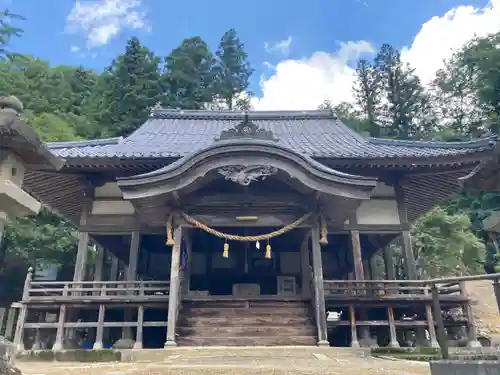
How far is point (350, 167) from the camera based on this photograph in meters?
12.1

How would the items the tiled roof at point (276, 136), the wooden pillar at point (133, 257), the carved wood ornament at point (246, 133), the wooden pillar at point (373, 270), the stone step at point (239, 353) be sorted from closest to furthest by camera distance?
the stone step at point (239, 353), the carved wood ornament at point (246, 133), the wooden pillar at point (133, 257), the tiled roof at point (276, 136), the wooden pillar at point (373, 270)

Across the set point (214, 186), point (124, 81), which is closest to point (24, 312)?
point (214, 186)

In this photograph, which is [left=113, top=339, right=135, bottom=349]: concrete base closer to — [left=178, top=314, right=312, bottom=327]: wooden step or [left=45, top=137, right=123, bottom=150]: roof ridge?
[left=178, top=314, right=312, bottom=327]: wooden step

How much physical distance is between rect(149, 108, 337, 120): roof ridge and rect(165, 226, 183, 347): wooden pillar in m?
10.0

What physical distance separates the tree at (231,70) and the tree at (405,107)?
14189 mm

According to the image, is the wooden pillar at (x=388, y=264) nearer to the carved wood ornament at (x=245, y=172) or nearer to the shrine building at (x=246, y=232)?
the shrine building at (x=246, y=232)

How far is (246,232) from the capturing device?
1339 cm

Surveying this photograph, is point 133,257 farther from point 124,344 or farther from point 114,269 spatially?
point 114,269

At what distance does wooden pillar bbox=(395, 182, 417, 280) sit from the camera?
12188 millimetres

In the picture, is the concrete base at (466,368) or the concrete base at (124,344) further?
the concrete base at (124,344)

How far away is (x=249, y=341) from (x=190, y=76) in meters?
32.9

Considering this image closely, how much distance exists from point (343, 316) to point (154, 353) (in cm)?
780

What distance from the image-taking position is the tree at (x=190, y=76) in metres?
37.6

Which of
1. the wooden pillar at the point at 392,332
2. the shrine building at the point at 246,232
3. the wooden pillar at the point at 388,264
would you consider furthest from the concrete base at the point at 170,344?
the wooden pillar at the point at 388,264
